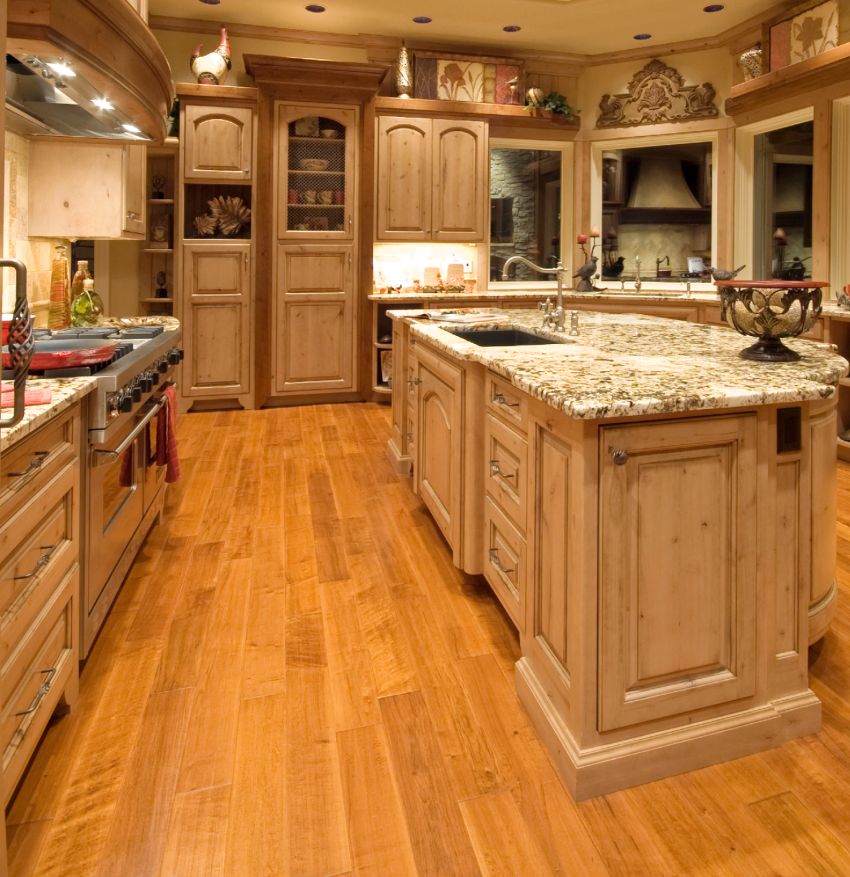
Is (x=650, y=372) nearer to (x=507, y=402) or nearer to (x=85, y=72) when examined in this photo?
(x=507, y=402)

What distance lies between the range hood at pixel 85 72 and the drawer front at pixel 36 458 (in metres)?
0.93

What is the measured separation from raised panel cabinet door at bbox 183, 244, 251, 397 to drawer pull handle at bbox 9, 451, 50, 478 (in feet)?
14.0

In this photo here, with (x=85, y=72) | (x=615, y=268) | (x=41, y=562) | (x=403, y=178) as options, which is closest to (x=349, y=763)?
(x=41, y=562)

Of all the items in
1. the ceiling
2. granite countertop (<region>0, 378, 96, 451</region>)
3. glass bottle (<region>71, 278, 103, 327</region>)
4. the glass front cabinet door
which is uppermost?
the ceiling

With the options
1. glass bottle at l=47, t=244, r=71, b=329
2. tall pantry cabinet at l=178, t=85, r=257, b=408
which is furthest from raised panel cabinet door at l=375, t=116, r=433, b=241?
glass bottle at l=47, t=244, r=71, b=329

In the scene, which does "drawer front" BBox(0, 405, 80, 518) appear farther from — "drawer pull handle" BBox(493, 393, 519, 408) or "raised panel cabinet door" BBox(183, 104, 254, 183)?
"raised panel cabinet door" BBox(183, 104, 254, 183)

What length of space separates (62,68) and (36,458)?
1.36 metres

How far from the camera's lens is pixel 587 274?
6.16 meters

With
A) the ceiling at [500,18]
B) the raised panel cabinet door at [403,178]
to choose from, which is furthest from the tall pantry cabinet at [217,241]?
the raised panel cabinet door at [403,178]

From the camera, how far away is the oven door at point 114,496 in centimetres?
198

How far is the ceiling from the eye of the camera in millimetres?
5402

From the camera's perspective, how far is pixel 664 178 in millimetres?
6496

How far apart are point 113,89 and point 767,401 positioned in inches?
87.1

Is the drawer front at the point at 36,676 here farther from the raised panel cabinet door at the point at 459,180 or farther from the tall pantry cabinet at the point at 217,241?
the raised panel cabinet door at the point at 459,180
